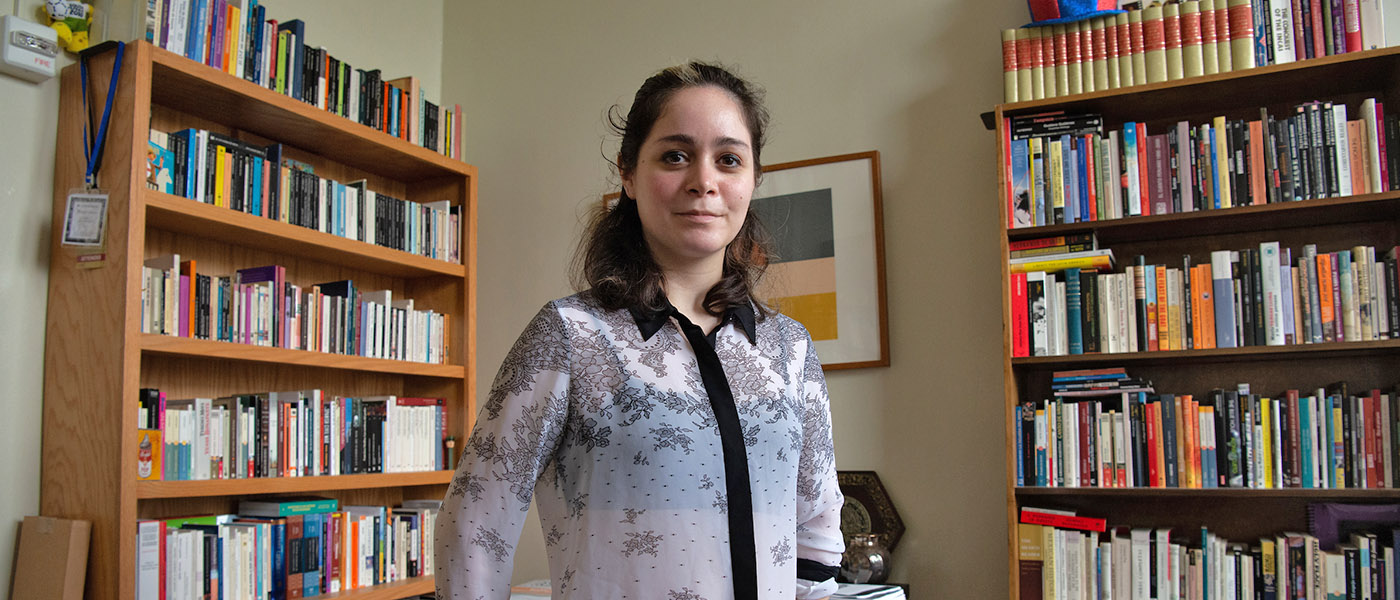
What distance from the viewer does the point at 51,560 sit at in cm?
219

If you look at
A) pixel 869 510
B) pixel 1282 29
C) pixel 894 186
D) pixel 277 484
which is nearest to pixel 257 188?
pixel 277 484

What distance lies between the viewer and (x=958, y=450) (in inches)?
110

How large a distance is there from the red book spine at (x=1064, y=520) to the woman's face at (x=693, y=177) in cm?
163

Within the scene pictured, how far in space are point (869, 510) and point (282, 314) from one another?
1689 mm

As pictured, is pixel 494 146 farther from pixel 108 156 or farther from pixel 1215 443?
pixel 1215 443

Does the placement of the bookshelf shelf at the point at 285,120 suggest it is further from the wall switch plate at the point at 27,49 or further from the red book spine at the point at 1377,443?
the red book spine at the point at 1377,443

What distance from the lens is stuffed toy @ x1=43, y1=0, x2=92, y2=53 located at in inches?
92.8

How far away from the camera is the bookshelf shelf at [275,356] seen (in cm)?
232

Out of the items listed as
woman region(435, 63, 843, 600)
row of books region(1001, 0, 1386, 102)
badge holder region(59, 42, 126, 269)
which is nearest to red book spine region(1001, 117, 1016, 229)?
row of books region(1001, 0, 1386, 102)

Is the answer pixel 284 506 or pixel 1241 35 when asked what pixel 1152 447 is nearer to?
pixel 1241 35

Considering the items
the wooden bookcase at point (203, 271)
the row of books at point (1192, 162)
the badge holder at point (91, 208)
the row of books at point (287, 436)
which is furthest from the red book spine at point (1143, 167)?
the badge holder at point (91, 208)

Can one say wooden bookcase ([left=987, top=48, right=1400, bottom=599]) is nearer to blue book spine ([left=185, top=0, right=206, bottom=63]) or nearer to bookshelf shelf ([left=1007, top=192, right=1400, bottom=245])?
bookshelf shelf ([left=1007, top=192, right=1400, bottom=245])

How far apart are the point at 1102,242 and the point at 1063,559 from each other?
0.81 metres

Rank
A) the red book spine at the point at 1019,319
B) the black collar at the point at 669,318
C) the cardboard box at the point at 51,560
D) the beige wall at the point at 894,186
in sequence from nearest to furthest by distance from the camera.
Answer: the black collar at the point at 669,318, the cardboard box at the point at 51,560, the red book spine at the point at 1019,319, the beige wall at the point at 894,186
